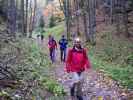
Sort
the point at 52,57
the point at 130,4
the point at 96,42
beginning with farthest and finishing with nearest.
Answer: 1. the point at 130,4
2. the point at 96,42
3. the point at 52,57

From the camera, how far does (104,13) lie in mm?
43375

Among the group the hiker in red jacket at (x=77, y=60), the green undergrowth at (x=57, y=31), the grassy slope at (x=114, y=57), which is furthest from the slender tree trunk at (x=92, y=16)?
the hiker in red jacket at (x=77, y=60)

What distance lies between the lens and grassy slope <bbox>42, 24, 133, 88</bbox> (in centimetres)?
1483

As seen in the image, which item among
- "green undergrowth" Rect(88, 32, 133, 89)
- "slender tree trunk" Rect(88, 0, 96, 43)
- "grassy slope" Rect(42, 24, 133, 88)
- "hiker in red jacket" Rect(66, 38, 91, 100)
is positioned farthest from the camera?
"slender tree trunk" Rect(88, 0, 96, 43)

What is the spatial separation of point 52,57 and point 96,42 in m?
11.1

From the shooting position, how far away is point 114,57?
871 inches

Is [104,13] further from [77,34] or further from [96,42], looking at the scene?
[96,42]

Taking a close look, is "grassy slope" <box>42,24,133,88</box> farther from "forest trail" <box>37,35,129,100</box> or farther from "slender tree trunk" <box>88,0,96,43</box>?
"slender tree trunk" <box>88,0,96,43</box>

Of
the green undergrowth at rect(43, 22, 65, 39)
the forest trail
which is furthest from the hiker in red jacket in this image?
the green undergrowth at rect(43, 22, 65, 39)

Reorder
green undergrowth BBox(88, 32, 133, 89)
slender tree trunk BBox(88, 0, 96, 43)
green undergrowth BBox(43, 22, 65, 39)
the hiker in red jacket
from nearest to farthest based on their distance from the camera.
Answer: the hiker in red jacket, green undergrowth BBox(88, 32, 133, 89), slender tree trunk BBox(88, 0, 96, 43), green undergrowth BBox(43, 22, 65, 39)

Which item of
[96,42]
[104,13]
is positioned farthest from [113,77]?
[104,13]

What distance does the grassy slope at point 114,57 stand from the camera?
48.7 ft

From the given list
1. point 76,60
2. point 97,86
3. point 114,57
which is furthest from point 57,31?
point 76,60

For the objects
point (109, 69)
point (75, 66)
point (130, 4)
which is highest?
point (130, 4)
